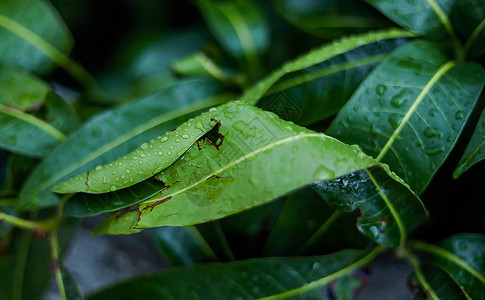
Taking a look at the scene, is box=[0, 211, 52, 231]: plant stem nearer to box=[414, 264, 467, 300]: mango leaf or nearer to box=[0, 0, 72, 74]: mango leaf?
box=[0, 0, 72, 74]: mango leaf

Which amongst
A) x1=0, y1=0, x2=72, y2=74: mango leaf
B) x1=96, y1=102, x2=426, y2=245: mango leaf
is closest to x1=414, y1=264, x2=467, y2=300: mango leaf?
x1=96, y1=102, x2=426, y2=245: mango leaf

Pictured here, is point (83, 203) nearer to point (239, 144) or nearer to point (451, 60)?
point (239, 144)

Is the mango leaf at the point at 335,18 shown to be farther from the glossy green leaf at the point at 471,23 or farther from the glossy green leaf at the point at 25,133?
the glossy green leaf at the point at 25,133

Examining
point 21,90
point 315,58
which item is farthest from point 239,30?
point 21,90

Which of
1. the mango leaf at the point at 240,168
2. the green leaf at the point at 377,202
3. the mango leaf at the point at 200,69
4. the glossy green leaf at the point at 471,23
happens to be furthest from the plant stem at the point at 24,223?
the glossy green leaf at the point at 471,23

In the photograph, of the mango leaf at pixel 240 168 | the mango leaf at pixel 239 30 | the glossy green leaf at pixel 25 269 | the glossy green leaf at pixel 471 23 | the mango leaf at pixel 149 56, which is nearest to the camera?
the mango leaf at pixel 240 168

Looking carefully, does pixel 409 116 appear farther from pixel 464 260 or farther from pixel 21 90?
pixel 21 90
